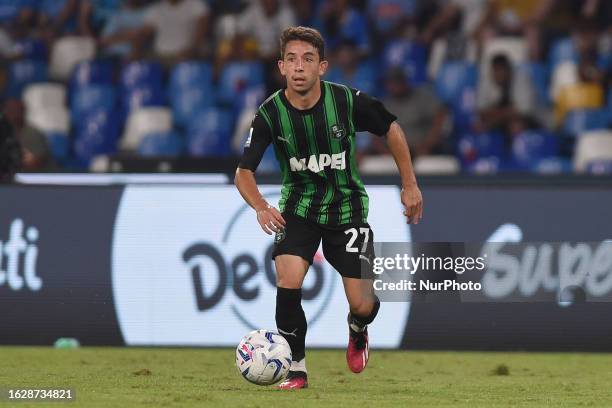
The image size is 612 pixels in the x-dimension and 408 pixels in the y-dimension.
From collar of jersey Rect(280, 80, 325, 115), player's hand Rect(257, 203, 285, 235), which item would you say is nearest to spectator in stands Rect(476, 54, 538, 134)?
collar of jersey Rect(280, 80, 325, 115)

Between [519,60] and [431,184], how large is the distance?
5158mm

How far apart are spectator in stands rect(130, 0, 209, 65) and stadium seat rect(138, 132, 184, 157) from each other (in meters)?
1.58

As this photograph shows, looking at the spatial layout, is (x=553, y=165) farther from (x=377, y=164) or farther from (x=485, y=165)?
(x=377, y=164)

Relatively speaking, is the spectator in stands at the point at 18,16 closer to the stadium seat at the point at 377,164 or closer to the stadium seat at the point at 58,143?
the stadium seat at the point at 58,143

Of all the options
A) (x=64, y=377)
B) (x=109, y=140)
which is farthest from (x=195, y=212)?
(x=109, y=140)

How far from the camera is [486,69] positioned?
15.5m

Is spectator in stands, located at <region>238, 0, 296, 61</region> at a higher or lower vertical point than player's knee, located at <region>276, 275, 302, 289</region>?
higher

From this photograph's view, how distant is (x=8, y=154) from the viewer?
11.6m

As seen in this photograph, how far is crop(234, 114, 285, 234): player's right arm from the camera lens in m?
7.58

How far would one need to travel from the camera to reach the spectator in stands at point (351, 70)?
612 inches

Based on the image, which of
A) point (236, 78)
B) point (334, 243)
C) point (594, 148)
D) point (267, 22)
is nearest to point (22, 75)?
point (236, 78)

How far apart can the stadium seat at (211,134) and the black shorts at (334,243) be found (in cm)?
732

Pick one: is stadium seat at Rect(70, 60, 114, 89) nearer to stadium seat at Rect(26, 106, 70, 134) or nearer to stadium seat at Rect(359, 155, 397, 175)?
stadium seat at Rect(26, 106, 70, 134)

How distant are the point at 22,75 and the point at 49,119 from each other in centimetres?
96
